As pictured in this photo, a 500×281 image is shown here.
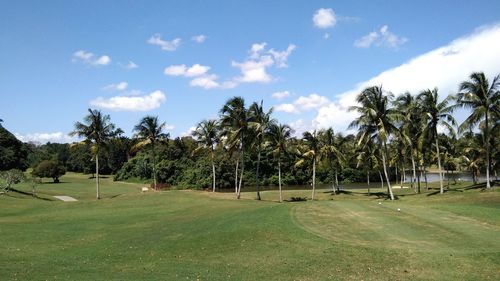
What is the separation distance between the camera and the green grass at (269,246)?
14906 mm

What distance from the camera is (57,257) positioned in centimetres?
1889

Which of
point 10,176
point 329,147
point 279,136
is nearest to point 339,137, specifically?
point 329,147

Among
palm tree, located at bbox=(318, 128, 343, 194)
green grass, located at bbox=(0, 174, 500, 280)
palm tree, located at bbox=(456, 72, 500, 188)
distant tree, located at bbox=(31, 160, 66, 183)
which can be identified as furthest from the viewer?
distant tree, located at bbox=(31, 160, 66, 183)

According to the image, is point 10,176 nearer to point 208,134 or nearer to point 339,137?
point 208,134

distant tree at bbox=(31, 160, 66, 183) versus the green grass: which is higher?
distant tree at bbox=(31, 160, 66, 183)

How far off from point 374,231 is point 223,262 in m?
8.02

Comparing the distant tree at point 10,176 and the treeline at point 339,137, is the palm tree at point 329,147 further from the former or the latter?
the distant tree at point 10,176

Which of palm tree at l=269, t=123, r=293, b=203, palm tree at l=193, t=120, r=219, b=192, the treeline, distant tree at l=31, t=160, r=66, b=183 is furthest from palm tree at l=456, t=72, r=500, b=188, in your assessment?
distant tree at l=31, t=160, r=66, b=183

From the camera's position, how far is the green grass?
587 inches

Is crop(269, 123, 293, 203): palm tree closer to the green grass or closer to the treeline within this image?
the treeline

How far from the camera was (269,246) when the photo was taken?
18938 millimetres

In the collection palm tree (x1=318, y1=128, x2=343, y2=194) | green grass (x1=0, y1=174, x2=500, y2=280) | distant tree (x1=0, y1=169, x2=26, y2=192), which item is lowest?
green grass (x1=0, y1=174, x2=500, y2=280)

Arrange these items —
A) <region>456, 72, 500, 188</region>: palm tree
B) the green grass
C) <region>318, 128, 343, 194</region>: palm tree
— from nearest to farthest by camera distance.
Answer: the green grass
<region>456, 72, 500, 188</region>: palm tree
<region>318, 128, 343, 194</region>: palm tree

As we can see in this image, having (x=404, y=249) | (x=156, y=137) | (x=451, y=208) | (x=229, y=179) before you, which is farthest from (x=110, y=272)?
(x=229, y=179)
